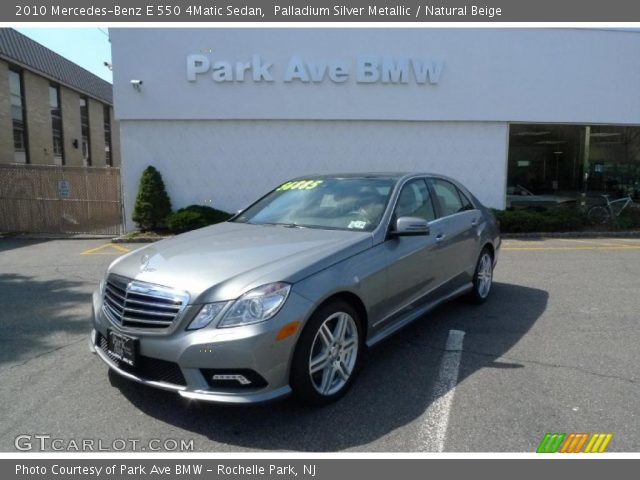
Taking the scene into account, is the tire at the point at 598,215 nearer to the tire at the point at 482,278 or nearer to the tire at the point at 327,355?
the tire at the point at 482,278

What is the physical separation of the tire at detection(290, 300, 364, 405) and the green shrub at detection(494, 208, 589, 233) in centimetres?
957

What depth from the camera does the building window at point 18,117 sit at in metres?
25.0

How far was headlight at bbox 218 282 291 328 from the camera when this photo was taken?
9.39 feet

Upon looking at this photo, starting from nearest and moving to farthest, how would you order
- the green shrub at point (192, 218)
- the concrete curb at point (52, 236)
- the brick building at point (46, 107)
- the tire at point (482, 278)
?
the tire at point (482, 278), the green shrub at point (192, 218), the concrete curb at point (52, 236), the brick building at point (46, 107)

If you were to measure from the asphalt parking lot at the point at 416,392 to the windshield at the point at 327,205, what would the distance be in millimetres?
1226

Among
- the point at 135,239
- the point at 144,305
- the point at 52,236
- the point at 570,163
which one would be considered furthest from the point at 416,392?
the point at 570,163

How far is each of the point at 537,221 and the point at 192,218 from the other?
8.69 m

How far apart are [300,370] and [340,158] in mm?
10488

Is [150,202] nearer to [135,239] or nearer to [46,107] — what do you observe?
[135,239]

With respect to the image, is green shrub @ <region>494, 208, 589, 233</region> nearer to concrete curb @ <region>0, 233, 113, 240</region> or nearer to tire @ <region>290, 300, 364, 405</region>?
tire @ <region>290, 300, 364, 405</region>

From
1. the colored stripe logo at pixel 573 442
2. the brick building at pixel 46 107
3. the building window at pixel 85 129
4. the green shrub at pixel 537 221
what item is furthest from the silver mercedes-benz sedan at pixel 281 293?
the building window at pixel 85 129

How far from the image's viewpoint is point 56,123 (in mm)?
29688

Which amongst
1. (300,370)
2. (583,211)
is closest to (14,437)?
(300,370)

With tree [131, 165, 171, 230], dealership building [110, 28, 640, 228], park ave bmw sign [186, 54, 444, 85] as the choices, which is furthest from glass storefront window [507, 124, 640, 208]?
tree [131, 165, 171, 230]
